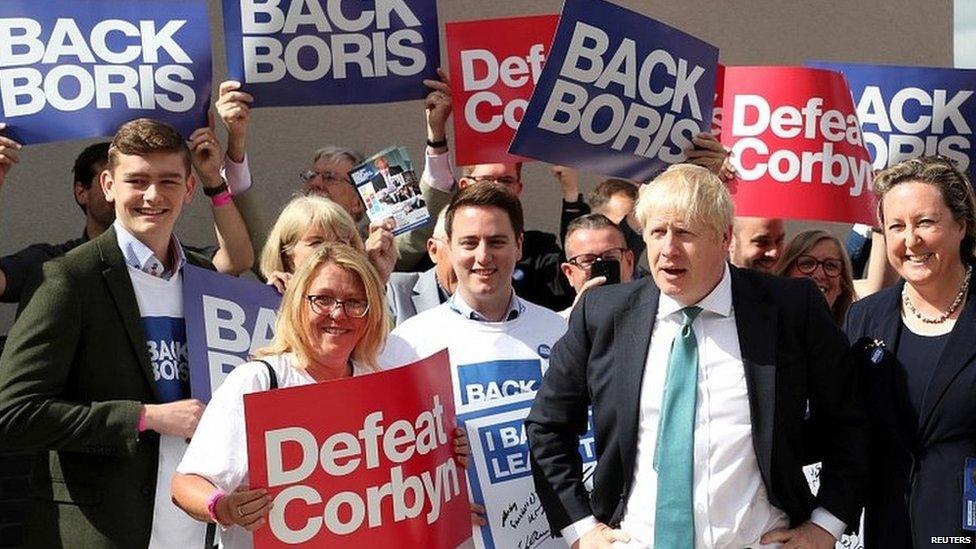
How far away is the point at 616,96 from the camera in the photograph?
223 inches

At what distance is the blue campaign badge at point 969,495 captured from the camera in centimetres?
404

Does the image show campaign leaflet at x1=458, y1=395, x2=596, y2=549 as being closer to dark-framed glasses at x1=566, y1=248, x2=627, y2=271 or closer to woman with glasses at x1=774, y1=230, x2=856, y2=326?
dark-framed glasses at x1=566, y1=248, x2=627, y2=271

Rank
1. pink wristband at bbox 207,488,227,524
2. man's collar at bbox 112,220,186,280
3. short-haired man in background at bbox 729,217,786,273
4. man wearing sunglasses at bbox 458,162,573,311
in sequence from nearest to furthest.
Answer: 1. pink wristband at bbox 207,488,227,524
2. man's collar at bbox 112,220,186,280
3. short-haired man in background at bbox 729,217,786,273
4. man wearing sunglasses at bbox 458,162,573,311

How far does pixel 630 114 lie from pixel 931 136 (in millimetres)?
1671

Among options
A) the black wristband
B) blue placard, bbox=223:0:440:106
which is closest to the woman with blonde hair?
the black wristband

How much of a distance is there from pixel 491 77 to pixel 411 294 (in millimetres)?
954

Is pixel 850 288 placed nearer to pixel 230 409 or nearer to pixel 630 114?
pixel 630 114

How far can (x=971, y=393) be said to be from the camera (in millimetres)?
4059

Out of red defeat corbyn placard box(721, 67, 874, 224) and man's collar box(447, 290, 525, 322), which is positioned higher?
red defeat corbyn placard box(721, 67, 874, 224)

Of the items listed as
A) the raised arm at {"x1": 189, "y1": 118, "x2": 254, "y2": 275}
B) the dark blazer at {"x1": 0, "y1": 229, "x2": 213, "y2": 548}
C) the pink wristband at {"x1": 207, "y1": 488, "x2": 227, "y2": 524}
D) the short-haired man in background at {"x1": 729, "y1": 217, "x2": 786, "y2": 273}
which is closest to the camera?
the pink wristband at {"x1": 207, "y1": 488, "x2": 227, "y2": 524}

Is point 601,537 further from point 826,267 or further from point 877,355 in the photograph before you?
point 826,267

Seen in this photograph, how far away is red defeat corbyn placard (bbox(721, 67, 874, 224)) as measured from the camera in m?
6.27

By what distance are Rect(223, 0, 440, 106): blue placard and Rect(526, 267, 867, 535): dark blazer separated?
2091 millimetres
